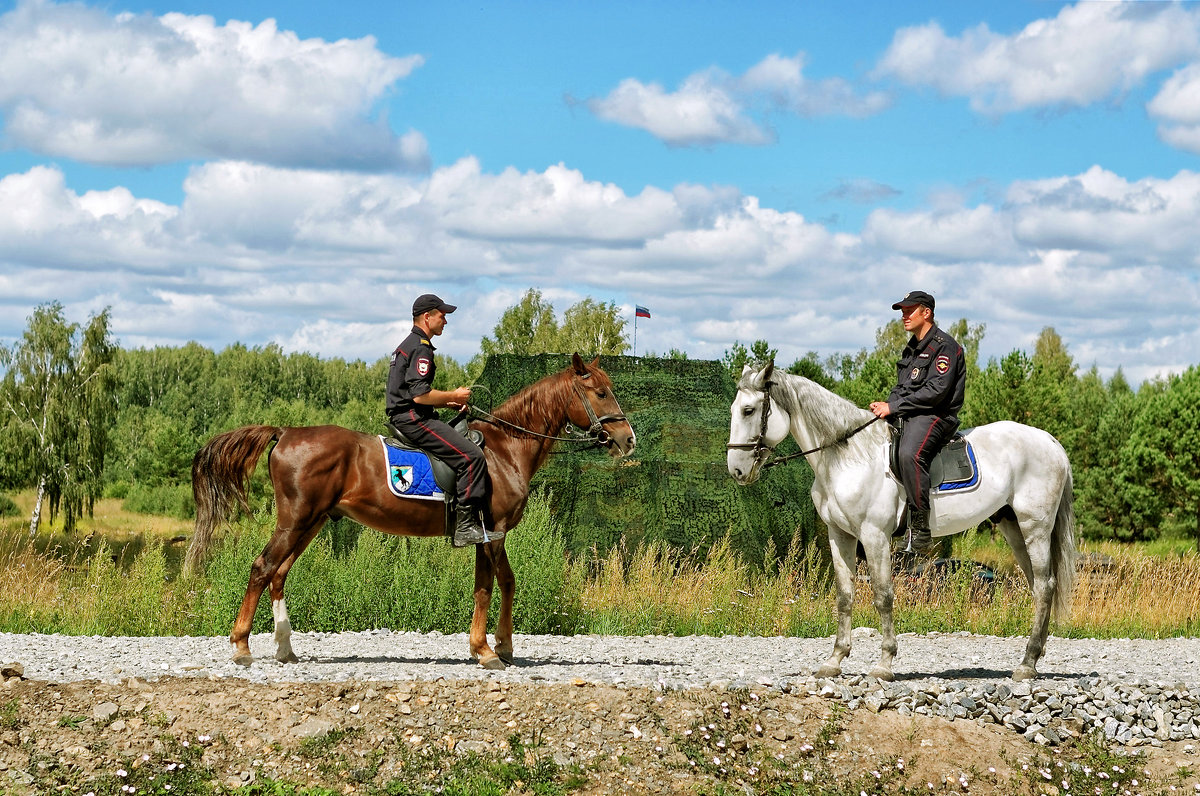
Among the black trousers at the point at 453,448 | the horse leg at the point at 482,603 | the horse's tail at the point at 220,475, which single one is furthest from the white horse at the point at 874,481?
the horse's tail at the point at 220,475

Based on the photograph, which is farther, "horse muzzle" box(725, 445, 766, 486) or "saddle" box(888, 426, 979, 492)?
"saddle" box(888, 426, 979, 492)

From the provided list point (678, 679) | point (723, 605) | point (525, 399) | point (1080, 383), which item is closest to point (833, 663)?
point (678, 679)

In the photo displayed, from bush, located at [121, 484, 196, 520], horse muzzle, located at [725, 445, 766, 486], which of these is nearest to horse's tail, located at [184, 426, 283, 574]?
horse muzzle, located at [725, 445, 766, 486]

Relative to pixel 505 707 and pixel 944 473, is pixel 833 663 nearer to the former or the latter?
pixel 944 473

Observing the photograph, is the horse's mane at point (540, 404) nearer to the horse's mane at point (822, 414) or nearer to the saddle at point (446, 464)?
the saddle at point (446, 464)

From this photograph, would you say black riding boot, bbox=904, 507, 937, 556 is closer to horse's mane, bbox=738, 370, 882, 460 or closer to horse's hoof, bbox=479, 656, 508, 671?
horse's mane, bbox=738, 370, 882, 460

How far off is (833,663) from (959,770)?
4.42 ft

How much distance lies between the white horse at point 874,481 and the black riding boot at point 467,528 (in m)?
2.01

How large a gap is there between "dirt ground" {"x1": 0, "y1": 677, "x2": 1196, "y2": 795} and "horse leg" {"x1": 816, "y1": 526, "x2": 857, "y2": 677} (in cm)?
61

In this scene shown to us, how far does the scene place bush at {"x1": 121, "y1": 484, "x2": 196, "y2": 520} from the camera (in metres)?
54.4

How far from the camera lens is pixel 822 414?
834 centimetres

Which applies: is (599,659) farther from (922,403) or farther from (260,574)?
(922,403)

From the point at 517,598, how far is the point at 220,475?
12.3 feet

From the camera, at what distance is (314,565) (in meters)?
12.0
